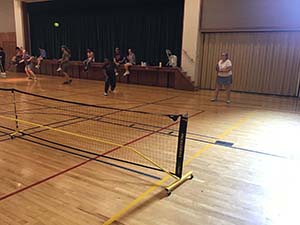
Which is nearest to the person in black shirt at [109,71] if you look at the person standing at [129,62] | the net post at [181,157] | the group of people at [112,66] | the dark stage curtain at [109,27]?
the group of people at [112,66]

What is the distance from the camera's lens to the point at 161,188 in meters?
3.25

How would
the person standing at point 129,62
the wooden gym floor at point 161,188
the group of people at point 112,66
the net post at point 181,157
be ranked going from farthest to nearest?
the person standing at point 129,62
the group of people at point 112,66
the net post at point 181,157
the wooden gym floor at point 161,188

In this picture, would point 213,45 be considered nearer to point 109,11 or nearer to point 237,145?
point 109,11

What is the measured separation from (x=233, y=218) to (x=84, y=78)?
13.8 m

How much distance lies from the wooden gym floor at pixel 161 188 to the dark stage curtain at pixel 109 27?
369 inches

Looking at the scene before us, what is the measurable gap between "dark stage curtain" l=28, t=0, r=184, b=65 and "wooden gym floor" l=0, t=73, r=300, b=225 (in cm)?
937

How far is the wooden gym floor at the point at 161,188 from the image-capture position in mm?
2680

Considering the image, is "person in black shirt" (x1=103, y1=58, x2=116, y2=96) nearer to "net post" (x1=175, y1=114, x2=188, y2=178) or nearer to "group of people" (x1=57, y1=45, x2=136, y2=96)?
"group of people" (x1=57, y1=45, x2=136, y2=96)

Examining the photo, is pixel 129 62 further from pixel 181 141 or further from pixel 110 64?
pixel 181 141

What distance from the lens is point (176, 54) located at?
1352cm

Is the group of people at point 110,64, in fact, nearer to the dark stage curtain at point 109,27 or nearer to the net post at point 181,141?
the dark stage curtain at point 109,27

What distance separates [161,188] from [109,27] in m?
14.0

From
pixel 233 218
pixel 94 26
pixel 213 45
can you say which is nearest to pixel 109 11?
pixel 94 26

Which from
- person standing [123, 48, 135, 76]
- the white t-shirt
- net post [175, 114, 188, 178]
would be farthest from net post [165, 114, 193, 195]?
person standing [123, 48, 135, 76]
